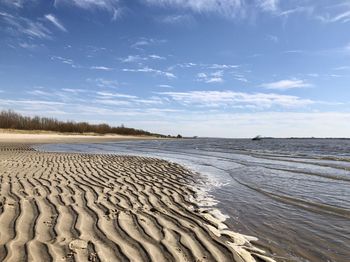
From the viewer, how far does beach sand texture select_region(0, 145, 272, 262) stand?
14.2 ft

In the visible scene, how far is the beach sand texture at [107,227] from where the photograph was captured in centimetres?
432

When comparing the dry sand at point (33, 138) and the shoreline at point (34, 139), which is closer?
the shoreline at point (34, 139)

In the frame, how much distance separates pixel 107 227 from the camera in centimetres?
540

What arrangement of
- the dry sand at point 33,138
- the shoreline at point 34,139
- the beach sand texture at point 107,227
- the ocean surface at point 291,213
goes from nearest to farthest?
the beach sand texture at point 107,227
the ocean surface at point 291,213
the shoreline at point 34,139
the dry sand at point 33,138

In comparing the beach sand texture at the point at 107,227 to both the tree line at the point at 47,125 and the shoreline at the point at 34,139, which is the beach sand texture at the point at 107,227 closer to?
the shoreline at the point at 34,139

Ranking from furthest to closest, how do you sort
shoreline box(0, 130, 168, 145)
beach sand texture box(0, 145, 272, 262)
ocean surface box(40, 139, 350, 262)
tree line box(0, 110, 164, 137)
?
tree line box(0, 110, 164, 137) → shoreline box(0, 130, 168, 145) → ocean surface box(40, 139, 350, 262) → beach sand texture box(0, 145, 272, 262)

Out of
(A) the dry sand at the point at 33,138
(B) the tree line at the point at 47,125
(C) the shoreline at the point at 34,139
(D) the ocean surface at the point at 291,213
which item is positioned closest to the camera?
(D) the ocean surface at the point at 291,213

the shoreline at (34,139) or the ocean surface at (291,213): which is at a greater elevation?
the shoreline at (34,139)

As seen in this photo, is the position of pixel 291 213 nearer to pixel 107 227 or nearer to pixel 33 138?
pixel 107 227

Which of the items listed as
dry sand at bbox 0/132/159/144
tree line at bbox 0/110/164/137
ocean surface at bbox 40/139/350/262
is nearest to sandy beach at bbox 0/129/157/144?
dry sand at bbox 0/132/159/144

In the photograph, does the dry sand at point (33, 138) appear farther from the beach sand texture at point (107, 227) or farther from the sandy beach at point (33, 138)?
the beach sand texture at point (107, 227)

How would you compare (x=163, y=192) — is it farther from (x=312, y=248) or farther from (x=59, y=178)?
(x=312, y=248)

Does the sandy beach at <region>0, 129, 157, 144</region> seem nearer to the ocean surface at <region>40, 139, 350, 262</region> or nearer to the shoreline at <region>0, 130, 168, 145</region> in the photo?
the shoreline at <region>0, 130, 168, 145</region>

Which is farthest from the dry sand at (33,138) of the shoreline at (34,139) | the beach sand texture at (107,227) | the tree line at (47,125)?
the beach sand texture at (107,227)
